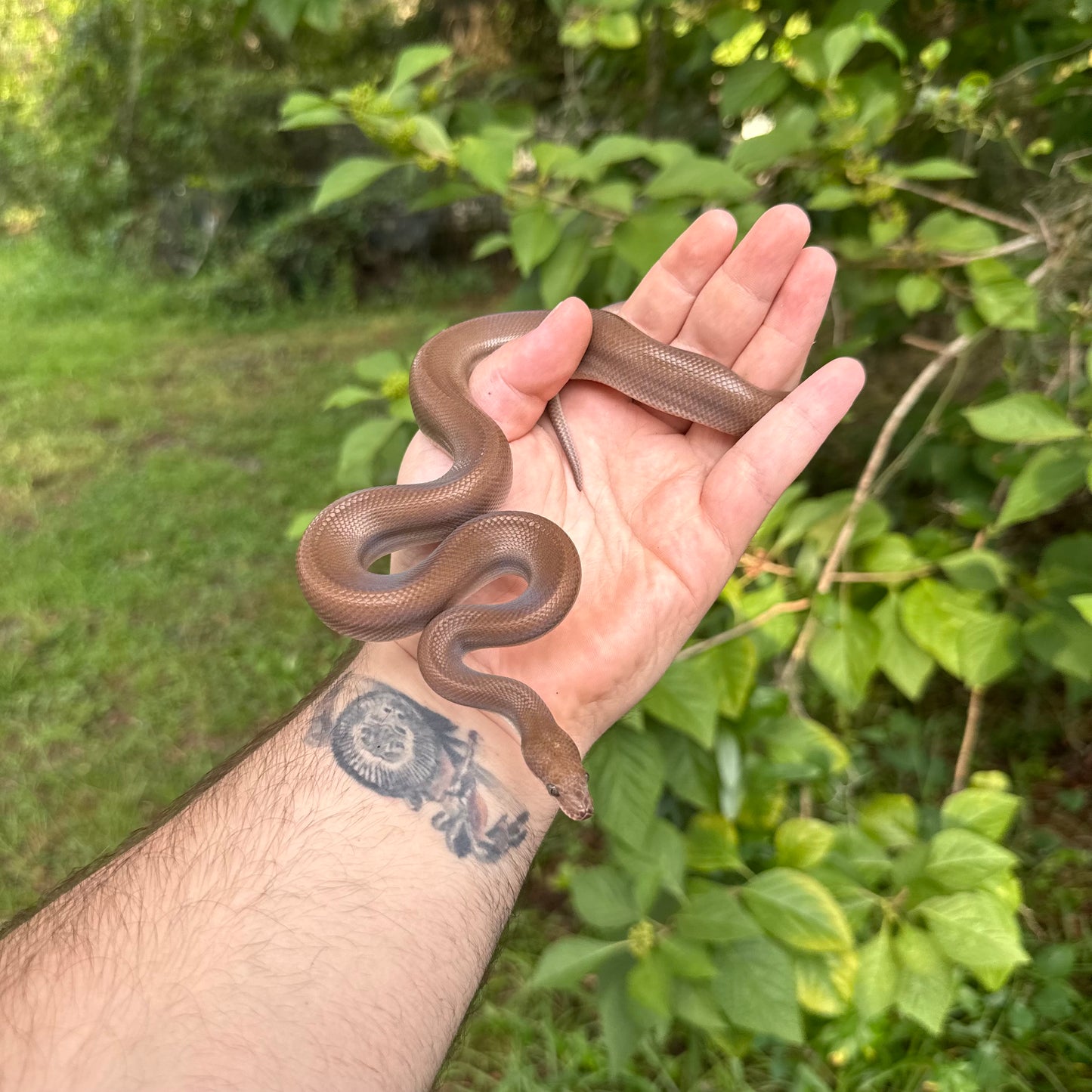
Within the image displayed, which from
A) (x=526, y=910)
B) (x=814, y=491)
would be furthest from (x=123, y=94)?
(x=526, y=910)

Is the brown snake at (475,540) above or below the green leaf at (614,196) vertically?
below

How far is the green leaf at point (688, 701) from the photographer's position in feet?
8.83

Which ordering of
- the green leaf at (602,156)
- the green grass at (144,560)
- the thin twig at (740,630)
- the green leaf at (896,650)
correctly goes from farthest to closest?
1. the green grass at (144,560)
2. the green leaf at (896,650)
3. the thin twig at (740,630)
4. the green leaf at (602,156)

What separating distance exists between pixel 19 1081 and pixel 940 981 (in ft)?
8.34

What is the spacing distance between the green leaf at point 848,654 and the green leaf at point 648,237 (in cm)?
156

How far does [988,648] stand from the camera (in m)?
3.08

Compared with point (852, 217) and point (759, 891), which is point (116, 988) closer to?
point (759, 891)

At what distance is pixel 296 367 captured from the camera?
11805 mm

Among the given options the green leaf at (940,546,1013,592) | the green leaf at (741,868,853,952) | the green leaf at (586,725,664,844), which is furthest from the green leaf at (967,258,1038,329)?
the green leaf at (741,868,853,952)

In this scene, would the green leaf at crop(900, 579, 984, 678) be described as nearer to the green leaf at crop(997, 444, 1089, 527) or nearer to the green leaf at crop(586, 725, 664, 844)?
the green leaf at crop(997, 444, 1089, 527)

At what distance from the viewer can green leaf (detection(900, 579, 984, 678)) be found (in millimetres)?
3158

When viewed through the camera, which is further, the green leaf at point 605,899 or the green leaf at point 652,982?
the green leaf at point 605,899

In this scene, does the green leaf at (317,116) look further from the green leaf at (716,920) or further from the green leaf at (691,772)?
the green leaf at (716,920)

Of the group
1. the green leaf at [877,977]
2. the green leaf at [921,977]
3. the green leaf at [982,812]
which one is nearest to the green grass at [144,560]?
the green leaf at [877,977]
